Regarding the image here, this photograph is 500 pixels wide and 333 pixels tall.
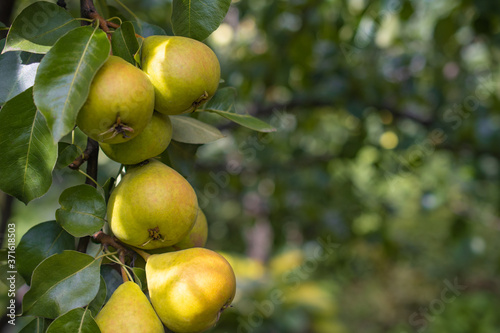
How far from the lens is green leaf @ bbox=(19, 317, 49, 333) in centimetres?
55

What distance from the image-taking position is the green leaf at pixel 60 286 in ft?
1.67

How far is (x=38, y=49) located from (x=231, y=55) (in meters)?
2.13

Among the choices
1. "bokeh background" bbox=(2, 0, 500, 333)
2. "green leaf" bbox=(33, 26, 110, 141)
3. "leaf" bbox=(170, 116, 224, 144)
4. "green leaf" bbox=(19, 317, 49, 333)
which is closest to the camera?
"green leaf" bbox=(33, 26, 110, 141)

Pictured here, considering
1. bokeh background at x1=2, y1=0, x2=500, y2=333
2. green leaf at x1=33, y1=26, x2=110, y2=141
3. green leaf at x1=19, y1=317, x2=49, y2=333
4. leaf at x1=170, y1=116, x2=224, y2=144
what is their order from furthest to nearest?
bokeh background at x1=2, y1=0, x2=500, y2=333 → leaf at x1=170, y1=116, x2=224, y2=144 → green leaf at x1=19, y1=317, x2=49, y2=333 → green leaf at x1=33, y1=26, x2=110, y2=141

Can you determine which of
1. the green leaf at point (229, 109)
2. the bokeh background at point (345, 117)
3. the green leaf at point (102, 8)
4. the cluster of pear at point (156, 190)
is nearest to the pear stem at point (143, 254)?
the cluster of pear at point (156, 190)

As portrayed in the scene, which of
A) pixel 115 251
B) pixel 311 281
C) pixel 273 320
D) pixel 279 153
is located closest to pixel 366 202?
pixel 279 153

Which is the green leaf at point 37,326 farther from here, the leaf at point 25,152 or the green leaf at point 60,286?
the leaf at point 25,152

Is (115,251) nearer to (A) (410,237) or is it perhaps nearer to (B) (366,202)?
(B) (366,202)

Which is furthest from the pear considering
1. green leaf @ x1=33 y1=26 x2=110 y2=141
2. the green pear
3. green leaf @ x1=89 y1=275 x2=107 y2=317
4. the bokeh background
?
the bokeh background

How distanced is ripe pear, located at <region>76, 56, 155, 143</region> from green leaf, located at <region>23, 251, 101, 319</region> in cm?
15

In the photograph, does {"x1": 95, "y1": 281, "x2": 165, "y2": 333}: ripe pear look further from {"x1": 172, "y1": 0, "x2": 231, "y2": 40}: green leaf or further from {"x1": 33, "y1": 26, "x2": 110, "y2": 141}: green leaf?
{"x1": 172, "y1": 0, "x2": 231, "y2": 40}: green leaf

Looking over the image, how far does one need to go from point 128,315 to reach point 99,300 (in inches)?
2.5

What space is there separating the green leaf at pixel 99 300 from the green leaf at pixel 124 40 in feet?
0.84

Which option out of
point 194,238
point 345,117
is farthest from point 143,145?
point 345,117
